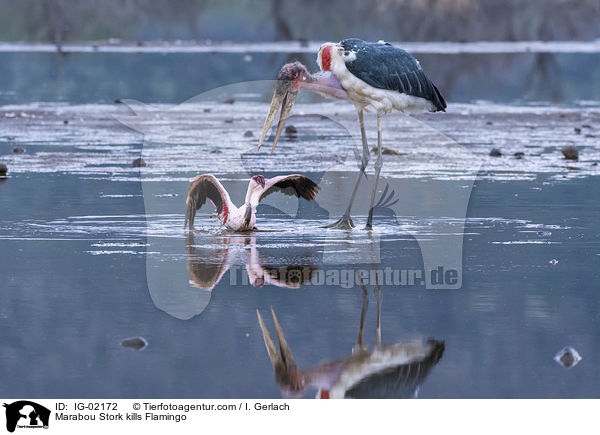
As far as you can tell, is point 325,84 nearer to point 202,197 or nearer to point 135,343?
point 202,197

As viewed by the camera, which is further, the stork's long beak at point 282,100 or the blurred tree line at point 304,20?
the blurred tree line at point 304,20

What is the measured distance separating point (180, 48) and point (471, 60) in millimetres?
8226

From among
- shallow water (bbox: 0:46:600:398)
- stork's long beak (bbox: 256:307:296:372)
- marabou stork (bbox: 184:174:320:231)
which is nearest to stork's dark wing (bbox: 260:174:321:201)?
marabou stork (bbox: 184:174:320:231)

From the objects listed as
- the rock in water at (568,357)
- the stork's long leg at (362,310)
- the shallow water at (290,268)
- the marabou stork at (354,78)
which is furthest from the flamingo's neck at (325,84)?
the rock in water at (568,357)

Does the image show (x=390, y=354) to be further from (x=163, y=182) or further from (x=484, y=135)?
(x=484, y=135)

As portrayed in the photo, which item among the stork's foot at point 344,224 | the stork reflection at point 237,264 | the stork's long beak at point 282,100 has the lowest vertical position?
the stork reflection at point 237,264

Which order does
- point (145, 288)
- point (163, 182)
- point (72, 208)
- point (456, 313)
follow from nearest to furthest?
point (456, 313)
point (145, 288)
point (72, 208)
point (163, 182)

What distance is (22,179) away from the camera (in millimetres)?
10922

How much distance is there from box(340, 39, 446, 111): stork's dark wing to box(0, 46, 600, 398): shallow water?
0.83 metres

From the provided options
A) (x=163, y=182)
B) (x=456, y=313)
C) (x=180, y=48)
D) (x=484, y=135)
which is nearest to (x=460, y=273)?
(x=456, y=313)

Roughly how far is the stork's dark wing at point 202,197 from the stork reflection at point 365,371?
2.89m

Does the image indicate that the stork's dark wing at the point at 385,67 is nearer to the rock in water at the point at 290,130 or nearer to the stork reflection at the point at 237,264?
the stork reflection at the point at 237,264

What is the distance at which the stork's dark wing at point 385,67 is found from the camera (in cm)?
891
